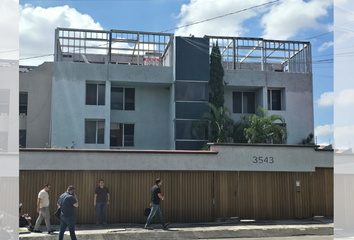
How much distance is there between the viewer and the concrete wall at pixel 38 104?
77.4ft

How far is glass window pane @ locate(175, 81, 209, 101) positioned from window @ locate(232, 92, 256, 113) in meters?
3.48

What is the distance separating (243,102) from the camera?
84.6 ft

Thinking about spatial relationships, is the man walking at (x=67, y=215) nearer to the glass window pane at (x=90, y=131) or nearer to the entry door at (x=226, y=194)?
the entry door at (x=226, y=194)

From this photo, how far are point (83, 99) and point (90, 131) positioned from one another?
2094mm

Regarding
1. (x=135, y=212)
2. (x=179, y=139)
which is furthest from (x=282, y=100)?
(x=135, y=212)

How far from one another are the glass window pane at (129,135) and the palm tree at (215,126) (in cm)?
445

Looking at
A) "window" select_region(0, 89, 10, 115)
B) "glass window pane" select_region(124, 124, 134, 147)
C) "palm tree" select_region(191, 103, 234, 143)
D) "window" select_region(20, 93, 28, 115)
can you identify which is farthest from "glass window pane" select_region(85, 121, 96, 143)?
"palm tree" select_region(191, 103, 234, 143)

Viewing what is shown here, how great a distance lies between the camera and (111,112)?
79.3ft

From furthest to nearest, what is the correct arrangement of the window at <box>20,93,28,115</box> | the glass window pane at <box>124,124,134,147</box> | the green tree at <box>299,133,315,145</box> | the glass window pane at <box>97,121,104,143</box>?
the green tree at <box>299,133,315,145</box> < the glass window pane at <box>124,124,134,147</box> < the window at <box>20,93,28,115</box> < the glass window pane at <box>97,121,104,143</box>

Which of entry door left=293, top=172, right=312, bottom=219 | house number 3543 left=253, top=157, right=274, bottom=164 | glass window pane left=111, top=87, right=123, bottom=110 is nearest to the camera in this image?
house number 3543 left=253, top=157, right=274, bottom=164

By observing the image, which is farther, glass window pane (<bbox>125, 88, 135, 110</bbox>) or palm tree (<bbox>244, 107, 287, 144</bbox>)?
glass window pane (<bbox>125, 88, 135, 110</bbox>)

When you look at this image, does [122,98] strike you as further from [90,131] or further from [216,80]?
[216,80]

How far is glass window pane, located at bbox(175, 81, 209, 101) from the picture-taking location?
2300 centimetres

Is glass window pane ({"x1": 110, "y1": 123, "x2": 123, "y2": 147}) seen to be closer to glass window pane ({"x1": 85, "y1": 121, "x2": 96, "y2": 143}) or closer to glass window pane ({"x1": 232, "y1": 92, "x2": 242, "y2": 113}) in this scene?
glass window pane ({"x1": 85, "y1": 121, "x2": 96, "y2": 143})
